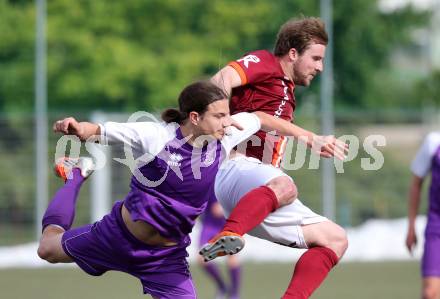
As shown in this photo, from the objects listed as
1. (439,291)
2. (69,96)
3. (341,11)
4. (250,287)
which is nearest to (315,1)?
→ (341,11)

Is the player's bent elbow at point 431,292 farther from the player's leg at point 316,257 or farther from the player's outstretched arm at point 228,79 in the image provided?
the player's outstretched arm at point 228,79

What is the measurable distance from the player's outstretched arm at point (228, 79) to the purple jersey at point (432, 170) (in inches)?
76.6

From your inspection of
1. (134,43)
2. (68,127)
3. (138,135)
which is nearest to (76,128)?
(68,127)

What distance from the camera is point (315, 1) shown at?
2103 cm

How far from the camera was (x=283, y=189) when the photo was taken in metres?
6.42

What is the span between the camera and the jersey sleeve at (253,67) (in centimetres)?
672

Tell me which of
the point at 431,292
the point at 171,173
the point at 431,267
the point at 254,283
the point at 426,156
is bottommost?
the point at 254,283

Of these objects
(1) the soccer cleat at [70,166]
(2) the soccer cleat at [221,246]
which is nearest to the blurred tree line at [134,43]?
(1) the soccer cleat at [70,166]

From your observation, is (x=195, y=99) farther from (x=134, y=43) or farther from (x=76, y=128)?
(x=134, y=43)

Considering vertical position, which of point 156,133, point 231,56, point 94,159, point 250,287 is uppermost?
point 156,133

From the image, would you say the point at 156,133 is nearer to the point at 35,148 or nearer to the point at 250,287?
the point at 250,287

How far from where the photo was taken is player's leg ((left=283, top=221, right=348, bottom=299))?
636 cm

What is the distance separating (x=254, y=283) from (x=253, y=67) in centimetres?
722

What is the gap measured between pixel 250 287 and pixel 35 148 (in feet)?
22.7
